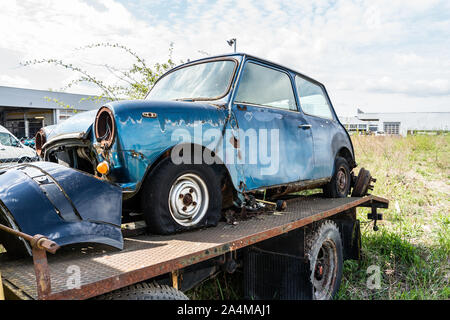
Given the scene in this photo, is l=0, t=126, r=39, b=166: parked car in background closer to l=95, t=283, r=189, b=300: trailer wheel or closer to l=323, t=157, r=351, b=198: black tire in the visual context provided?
l=323, t=157, r=351, b=198: black tire

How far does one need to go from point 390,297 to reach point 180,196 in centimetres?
257

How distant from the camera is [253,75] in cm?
331

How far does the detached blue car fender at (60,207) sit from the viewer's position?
6.03 feet

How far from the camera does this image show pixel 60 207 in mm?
1899

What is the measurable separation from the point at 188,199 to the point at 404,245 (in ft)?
11.5

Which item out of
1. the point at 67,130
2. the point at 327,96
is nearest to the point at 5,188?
the point at 67,130

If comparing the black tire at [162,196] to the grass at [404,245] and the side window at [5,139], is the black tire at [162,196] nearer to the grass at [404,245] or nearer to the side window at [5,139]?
the grass at [404,245]

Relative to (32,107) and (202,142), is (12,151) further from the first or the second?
(32,107)

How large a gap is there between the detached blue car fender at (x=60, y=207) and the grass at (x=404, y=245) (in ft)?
4.76

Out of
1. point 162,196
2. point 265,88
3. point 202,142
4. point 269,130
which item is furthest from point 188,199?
point 265,88

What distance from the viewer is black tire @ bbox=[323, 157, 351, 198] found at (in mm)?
4523

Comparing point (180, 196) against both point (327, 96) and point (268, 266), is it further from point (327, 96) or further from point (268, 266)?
point (327, 96)
